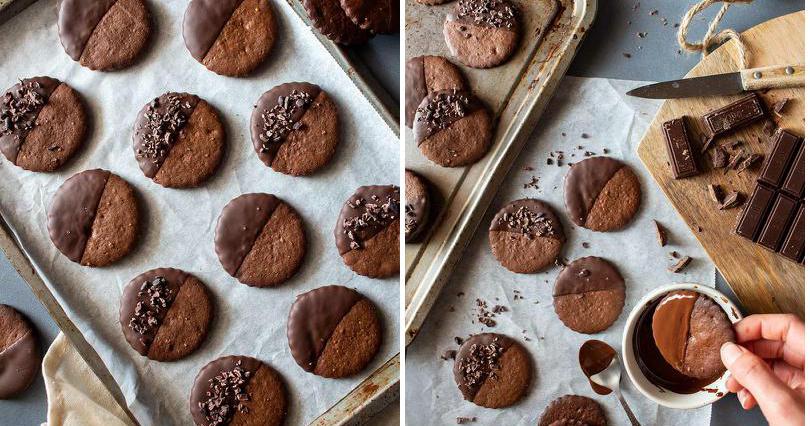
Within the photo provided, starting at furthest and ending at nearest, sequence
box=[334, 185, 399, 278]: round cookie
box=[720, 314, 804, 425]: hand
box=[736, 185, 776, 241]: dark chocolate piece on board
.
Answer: box=[334, 185, 399, 278]: round cookie, box=[736, 185, 776, 241]: dark chocolate piece on board, box=[720, 314, 804, 425]: hand

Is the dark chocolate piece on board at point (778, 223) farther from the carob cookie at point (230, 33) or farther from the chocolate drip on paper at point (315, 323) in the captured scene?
the carob cookie at point (230, 33)

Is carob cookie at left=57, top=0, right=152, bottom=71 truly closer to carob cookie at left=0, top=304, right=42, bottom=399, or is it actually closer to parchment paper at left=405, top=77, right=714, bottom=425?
carob cookie at left=0, top=304, right=42, bottom=399

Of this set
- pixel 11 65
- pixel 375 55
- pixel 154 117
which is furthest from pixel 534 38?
pixel 11 65

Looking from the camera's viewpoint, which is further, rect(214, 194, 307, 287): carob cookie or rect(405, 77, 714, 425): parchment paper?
rect(214, 194, 307, 287): carob cookie

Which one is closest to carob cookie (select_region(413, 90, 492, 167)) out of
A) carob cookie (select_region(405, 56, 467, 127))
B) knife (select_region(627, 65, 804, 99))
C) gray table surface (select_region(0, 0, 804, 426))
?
carob cookie (select_region(405, 56, 467, 127))

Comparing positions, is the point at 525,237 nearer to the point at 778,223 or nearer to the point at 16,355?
the point at 778,223
